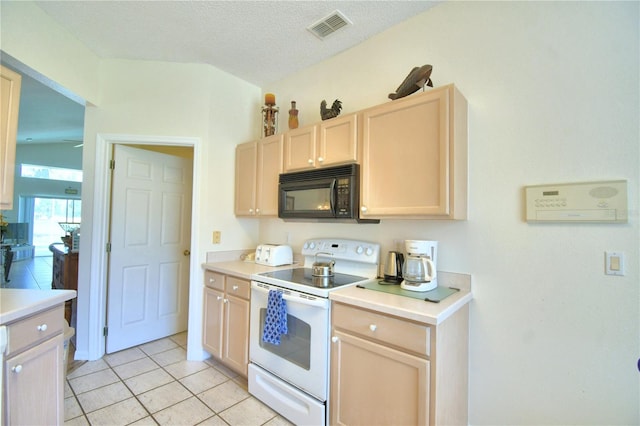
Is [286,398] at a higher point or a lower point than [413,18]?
lower

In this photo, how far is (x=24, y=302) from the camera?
4.10 ft

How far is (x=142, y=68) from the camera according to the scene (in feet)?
8.74

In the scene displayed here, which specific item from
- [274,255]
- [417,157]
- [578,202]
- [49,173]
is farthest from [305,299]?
[49,173]

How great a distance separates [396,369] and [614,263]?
1158mm

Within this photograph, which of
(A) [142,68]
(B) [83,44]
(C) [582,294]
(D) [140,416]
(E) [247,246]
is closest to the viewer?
(C) [582,294]

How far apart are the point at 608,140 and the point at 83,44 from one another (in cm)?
381

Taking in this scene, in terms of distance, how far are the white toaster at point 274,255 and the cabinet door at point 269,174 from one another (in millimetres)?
325

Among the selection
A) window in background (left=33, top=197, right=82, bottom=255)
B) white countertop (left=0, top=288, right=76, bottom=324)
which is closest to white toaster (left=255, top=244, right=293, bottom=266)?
white countertop (left=0, top=288, right=76, bottom=324)

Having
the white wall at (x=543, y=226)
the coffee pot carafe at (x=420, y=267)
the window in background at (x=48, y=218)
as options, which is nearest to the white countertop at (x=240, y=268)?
the coffee pot carafe at (x=420, y=267)

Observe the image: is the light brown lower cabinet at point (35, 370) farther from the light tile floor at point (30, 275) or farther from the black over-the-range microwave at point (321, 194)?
the light tile floor at point (30, 275)

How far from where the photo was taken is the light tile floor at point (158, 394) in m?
1.82

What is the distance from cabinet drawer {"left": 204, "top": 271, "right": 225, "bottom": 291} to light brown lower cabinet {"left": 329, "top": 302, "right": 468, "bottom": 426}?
4.06 ft

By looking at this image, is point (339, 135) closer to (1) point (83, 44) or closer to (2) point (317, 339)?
(2) point (317, 339)

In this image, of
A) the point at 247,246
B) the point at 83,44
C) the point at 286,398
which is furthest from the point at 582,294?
the point at 83,44
